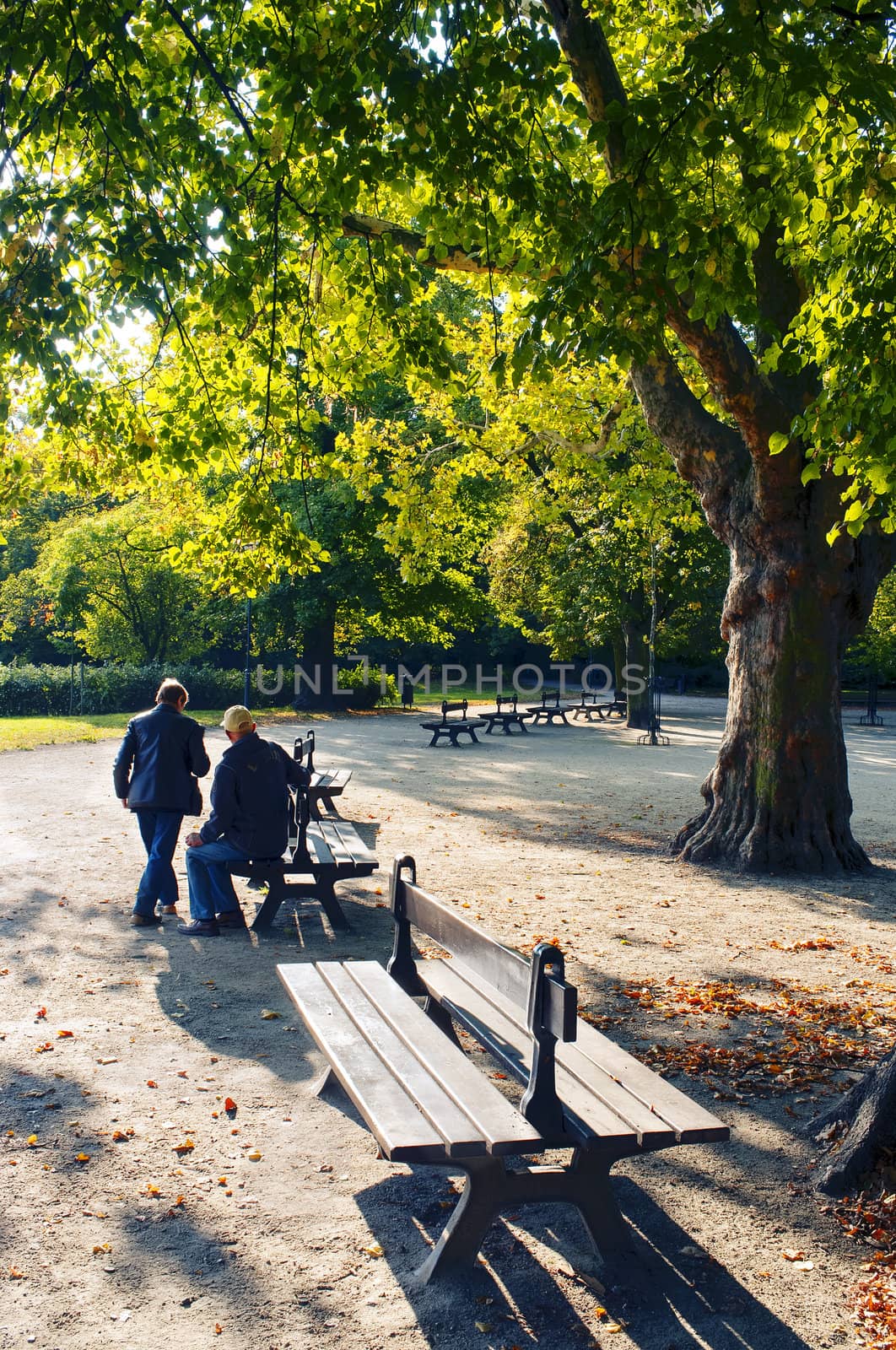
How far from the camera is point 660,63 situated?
11047mm

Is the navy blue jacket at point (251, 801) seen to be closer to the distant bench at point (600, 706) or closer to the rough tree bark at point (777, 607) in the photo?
the rough tree bark at point (777, 607)

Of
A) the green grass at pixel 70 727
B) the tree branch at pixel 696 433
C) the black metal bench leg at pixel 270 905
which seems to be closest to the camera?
the black metal bench leg at pixel 270 905

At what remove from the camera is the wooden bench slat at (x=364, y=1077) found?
10.6 feet

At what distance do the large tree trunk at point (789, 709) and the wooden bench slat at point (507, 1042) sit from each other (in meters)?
5.87

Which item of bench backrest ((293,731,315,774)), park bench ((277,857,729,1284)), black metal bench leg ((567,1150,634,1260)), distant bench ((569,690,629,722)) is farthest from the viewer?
distant bench ((569,690,629,722))

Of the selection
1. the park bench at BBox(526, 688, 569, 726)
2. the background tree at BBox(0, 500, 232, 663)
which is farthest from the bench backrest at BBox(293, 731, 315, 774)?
the background tree at BBox(0, 500, 232, 663)

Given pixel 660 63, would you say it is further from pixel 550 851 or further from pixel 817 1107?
pixel 817 1107

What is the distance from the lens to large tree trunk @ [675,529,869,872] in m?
10.3

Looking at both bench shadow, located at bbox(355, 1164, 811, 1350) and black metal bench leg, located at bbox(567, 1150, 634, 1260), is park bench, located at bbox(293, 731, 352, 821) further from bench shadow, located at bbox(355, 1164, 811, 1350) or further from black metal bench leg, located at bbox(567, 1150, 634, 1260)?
black metal bench leg, located at bbox(567, 1150, 634, 1260)

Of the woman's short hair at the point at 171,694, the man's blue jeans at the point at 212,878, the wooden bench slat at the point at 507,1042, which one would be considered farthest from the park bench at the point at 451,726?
the wooden bench slat at the point at 507,1042

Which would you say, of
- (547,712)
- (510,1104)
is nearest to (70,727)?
(547,712)

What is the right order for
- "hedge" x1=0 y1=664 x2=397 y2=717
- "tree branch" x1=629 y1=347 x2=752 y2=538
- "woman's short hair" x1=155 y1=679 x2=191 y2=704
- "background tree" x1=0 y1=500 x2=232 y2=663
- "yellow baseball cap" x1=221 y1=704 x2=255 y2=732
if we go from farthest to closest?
"background tree" x1=0 y1=500 x2=232 y2=663 < "hedge" x1=0 y1=664 x2=397 y2=717 < "tree branch" x1=629 y1=347 x2=752 y2=538 < "woman's short hair" x1=155 y1=679 x2=191 y2=704 < "yellow baseball cap" x1=221 y1=704 x2=255 y2=732

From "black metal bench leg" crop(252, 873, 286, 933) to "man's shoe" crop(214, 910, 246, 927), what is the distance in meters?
0.12

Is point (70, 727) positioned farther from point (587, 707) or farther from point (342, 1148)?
point (342, 1148)
